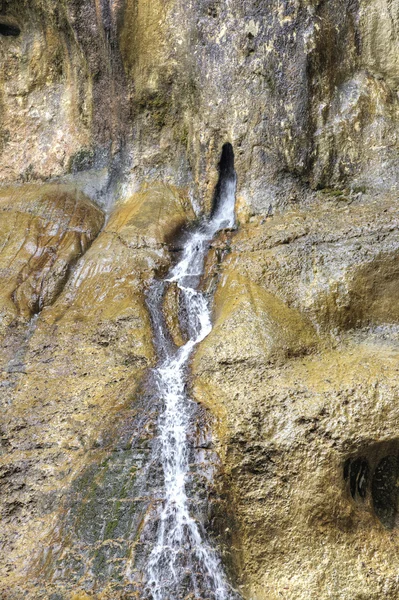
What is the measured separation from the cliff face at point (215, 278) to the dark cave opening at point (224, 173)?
21 cm

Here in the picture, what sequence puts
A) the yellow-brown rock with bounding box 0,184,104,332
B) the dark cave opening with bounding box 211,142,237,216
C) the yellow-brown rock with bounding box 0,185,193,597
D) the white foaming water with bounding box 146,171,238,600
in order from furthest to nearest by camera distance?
1. the dark cave opening with bounding box 211,142,237,216
2. the yellow-brown rock with bounding box 0,184,104,332
3. the yellow-brown rock with bounding box 0,185,193,597
4. the white foaming water with bounding box 146,171,238,600

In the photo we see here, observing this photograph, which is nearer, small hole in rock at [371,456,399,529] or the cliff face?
the cliff face

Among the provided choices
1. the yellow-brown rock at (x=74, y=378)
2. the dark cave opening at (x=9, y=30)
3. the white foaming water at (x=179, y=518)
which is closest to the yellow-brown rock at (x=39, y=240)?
the yellow-brown rock at (x=74, y=378)

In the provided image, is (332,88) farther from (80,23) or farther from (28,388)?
(28,388)

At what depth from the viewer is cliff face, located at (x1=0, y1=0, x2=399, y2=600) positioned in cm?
659

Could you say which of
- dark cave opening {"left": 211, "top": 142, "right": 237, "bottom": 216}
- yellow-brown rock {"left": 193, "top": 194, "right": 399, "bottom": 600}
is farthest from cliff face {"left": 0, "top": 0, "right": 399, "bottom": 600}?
dark cave opening {"left": 211, "top": 142, "right": 237, "bottom": 216}

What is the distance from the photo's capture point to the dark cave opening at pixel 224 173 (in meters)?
12.4

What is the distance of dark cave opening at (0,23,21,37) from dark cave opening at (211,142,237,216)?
7.49 metres

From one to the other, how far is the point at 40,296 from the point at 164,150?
5190 millimetres

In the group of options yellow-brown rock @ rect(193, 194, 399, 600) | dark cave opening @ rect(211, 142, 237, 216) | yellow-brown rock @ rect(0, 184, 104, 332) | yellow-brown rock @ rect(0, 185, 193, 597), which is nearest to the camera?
yellow-brown rock @ rect(193, 194, 399, 600)

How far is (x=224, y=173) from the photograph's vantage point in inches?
495

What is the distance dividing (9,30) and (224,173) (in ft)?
26.2

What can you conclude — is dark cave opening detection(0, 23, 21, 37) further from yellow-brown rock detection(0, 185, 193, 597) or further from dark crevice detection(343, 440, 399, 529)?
dark crevice detection(343, 440, 399, 529)

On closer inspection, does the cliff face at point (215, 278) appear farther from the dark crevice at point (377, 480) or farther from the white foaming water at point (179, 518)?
the white foaming water at point (179, 518)
